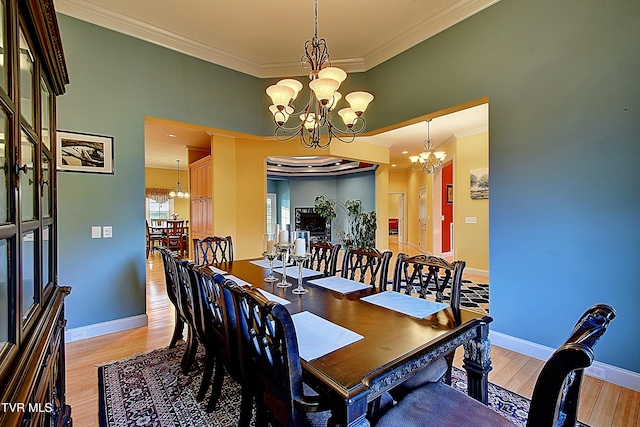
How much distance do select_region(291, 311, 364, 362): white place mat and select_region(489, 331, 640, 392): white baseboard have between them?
207 centimetres

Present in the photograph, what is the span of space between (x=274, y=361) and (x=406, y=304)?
2.98 ft

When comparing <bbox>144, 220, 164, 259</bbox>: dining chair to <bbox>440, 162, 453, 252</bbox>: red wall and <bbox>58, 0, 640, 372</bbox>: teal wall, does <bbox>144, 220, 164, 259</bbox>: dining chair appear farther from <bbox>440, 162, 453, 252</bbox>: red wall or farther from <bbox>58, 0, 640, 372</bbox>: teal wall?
<bbox>440, 162, 453, 252</bbox>: red wall

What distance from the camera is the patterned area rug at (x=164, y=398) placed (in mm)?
1750

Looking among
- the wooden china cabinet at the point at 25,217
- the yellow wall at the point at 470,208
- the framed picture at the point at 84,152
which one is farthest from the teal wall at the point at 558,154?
the framed picture at the point at 84,152

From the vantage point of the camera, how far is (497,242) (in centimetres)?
271

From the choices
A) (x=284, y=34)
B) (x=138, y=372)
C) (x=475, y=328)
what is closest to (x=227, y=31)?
(x=284, y=34)

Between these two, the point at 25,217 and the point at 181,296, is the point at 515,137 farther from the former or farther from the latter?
the point at 25,217

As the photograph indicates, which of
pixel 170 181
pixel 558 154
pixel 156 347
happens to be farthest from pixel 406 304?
pixel 170 181

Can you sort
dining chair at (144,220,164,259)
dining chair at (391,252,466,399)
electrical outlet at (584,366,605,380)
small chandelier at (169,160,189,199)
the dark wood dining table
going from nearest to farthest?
1. the dark wood dining table
2. dining chair at (391,252,466,399)
3. electrical outlet at (584,366,605,380)
4. dining chair at (144,220,164,259)
5. small chandelier at (169,160,189,199)

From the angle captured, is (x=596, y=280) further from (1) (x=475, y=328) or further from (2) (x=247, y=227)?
(2) (x=247, y=227)

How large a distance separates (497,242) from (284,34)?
3046 millimetres

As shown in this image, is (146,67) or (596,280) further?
(146,67)

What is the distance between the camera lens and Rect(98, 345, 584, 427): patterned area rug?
1.75 m

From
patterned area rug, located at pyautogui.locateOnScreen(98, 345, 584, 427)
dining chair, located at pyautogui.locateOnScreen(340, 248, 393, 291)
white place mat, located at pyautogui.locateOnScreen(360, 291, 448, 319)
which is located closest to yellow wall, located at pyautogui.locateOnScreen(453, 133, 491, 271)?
patterned area rug, located at pyautogui.locateOnScreen(98, 345, 584, 427)
